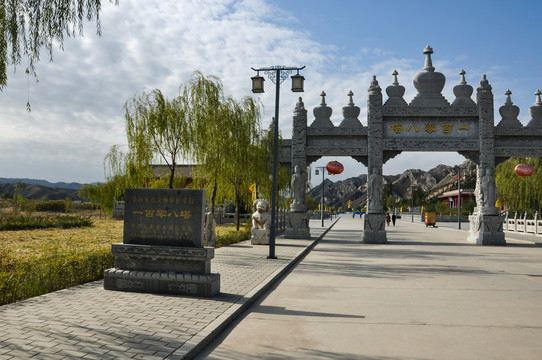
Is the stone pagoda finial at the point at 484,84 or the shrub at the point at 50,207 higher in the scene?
the stone pagoda finial at the point at 484,84

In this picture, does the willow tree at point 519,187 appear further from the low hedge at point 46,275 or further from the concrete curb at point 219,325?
the low hedge at point 46,275

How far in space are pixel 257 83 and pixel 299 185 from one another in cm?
794

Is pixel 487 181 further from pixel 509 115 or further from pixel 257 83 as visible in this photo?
pixel 257 83

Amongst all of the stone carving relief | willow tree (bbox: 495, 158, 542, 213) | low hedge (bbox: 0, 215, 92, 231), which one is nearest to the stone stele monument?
the stone carving relief

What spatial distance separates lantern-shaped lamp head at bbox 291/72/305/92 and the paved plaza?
6245 mm

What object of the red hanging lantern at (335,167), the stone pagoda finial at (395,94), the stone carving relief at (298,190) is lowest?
the stone carving relief at (298,190)

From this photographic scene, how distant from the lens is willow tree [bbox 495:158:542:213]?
102ft

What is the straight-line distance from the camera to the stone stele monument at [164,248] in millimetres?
7074

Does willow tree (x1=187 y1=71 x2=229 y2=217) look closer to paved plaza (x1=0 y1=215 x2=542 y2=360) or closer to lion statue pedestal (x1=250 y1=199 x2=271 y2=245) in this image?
lion statue pedestal (x1=250 y1=199 x2=271 y2=245)

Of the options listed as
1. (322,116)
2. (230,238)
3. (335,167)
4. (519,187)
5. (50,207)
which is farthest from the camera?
(50,207)

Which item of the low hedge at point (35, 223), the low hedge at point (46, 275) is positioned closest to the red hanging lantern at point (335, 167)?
the low hedge at point (46, 275)

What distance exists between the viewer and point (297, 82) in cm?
1360

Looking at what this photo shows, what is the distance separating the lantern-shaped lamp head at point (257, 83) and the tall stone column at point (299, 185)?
7.40 m

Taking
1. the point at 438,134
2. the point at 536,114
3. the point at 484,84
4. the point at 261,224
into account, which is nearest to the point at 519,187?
the point at 536,114
